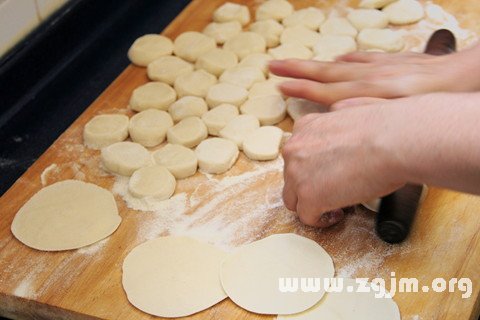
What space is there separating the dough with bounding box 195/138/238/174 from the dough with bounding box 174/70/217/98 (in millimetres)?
183

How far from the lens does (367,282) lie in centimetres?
120

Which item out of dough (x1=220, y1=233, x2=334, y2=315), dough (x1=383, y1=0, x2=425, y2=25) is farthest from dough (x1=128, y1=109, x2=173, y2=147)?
dough (x1=383, y1=0, x2=425, y2=25)

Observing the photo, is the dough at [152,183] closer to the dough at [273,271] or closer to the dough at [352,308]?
the dough at [273,271]

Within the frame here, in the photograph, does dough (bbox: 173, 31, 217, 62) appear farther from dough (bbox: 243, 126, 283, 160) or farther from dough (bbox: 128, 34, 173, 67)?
dough (bbox: 243, 126, 283, 160)

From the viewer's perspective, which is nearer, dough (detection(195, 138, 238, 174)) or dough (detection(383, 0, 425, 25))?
dough (detection(195, 138, 238, 174))

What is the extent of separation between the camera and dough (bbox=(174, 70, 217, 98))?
162cm

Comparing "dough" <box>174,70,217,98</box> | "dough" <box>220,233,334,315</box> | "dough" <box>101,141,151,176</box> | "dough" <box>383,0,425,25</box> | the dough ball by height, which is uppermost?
"dough" <box>383,0,425,25</box>

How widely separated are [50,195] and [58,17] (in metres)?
0.53

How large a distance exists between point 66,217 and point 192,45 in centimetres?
63

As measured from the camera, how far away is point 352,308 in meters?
1.15

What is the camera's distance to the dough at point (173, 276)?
117cm

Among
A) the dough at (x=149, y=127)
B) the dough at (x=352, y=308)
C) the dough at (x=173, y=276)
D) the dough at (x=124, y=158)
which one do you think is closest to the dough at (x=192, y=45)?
the dough at (x=149, y=127)

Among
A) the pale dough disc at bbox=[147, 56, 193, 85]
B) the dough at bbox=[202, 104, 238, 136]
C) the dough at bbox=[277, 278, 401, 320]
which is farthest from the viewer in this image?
the pale dough disc at bbox=[147, 56, 193, 85]

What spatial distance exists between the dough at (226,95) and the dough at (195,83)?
0.02 metres
